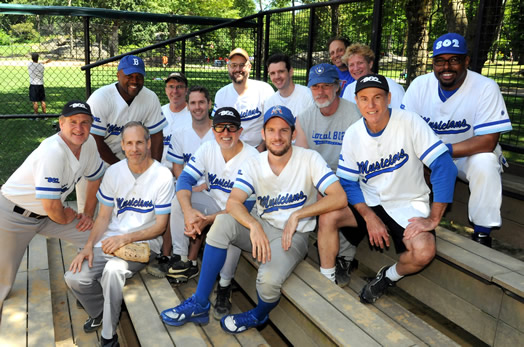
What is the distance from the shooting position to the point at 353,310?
2430mm

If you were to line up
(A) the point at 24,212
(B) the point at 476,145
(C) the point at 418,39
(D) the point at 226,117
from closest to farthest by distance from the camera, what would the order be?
(B) the point at 476,145 → (D) the point at 226,117 → (A) the point at 24,212 → (C) the point at 418,39

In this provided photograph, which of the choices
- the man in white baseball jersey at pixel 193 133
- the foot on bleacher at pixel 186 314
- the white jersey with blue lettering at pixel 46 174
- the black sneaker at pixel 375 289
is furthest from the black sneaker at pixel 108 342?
the black sneaker at pixel 375 289

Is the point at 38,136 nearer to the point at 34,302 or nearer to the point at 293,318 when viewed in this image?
the point at 34,302

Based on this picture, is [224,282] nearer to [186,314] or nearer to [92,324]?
[186,314]

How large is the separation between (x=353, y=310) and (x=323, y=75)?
177 cm

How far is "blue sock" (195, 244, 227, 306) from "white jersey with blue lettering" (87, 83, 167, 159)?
1977mm

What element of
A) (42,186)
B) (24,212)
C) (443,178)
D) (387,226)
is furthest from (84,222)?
(443,178)

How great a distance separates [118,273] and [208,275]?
654mm

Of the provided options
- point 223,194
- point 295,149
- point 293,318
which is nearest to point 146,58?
point 223,194

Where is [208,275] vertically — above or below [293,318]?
above

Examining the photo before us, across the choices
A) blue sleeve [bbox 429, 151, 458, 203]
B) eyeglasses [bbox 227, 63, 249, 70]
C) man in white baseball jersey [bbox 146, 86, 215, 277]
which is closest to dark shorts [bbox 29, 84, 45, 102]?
eyeglasses [bbox 227, 63, 249, 70]

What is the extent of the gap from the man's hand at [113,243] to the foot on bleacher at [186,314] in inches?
24.8

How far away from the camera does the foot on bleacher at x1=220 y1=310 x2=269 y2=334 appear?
278cm

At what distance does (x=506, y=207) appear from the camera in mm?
3383
